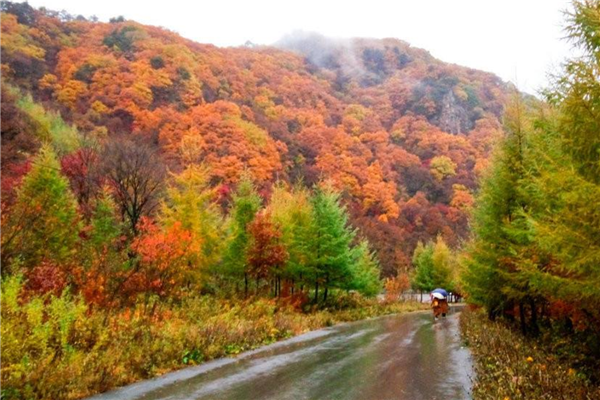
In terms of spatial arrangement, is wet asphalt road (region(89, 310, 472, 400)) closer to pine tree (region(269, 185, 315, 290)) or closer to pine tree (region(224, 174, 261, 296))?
pine tree (region(224, 174, 261, 296))

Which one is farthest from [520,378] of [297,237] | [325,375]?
[297,237]

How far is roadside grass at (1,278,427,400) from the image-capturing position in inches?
324

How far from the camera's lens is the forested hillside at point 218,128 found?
43156mm

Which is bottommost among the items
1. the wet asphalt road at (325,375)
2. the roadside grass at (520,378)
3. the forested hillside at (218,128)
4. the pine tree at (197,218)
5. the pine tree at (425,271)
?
the pine tree at (425,271)

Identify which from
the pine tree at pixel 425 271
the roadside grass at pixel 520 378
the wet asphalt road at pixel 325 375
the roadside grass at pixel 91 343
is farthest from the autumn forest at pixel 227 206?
the roadside grass at pixel 520 378

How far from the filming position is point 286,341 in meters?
18.3

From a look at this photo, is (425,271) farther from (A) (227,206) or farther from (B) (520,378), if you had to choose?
(B) (520,378)

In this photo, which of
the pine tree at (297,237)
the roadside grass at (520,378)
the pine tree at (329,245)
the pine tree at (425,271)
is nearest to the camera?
the roadside grass at (520,378)

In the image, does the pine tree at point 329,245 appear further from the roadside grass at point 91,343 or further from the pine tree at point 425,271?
the pine tree at point 425,271

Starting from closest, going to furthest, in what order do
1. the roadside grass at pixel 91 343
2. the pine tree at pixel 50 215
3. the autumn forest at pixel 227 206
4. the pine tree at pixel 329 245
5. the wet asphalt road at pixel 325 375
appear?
1. the roadside grass at pixel 91 343
2. the wet asphalt road at pixel 325 375
3. the autumn forest at pixel 227 206
4. the pine tree at pixel 50 215
5. the pine tree at pixel 329 245

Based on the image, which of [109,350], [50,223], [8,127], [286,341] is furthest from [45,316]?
[8,127]

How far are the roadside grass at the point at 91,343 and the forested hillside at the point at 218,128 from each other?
13.6 meters

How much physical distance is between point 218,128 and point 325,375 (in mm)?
58054

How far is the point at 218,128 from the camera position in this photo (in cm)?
6612
